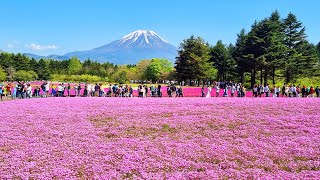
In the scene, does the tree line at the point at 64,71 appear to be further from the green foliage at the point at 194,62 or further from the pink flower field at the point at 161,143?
the pink flower field at the point at 161,143

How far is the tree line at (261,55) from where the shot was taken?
6406 cm

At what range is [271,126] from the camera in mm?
18562

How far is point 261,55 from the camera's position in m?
63.9

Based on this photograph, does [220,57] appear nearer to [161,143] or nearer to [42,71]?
[42,71]

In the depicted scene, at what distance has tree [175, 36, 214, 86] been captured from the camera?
81.2 metres

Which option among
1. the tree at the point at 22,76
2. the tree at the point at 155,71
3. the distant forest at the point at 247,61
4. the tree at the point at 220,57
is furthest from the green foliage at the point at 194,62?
the tree at the point at 22,76

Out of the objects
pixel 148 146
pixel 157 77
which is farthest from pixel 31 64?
pixel 148 146

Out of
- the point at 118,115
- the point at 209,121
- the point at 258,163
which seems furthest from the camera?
the point at 118,115

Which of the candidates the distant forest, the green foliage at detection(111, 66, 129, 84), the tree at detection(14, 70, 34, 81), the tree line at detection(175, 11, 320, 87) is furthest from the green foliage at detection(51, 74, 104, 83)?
the tree line at detection(175, 11, 320, 87)

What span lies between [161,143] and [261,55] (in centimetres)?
5328

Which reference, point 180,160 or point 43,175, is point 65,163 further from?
point 180,160

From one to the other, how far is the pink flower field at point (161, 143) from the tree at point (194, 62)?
186ft

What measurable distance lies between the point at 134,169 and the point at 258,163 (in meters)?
4.59

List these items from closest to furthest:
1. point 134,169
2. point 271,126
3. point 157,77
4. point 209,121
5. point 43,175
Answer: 1. point 43,175
2. point 134,169
3. point 271,126
4. point 209,121
5. point 157,77
